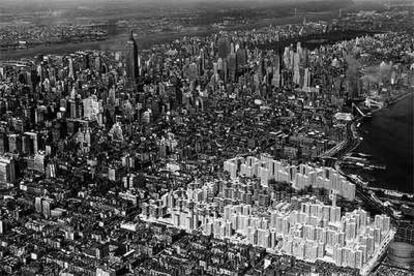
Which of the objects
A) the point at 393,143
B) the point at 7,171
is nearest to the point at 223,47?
the point at 393,143

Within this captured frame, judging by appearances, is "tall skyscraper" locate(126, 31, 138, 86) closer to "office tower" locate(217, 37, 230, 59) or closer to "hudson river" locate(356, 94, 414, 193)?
"office tower" locate(217, 37, 230, 59)

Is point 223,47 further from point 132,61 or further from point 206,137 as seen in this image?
point 206,137

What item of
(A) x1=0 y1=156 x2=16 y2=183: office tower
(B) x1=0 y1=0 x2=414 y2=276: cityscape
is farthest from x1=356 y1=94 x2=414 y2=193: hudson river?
(A) x1=0 y1=156 x2=16 y2=183: office tower

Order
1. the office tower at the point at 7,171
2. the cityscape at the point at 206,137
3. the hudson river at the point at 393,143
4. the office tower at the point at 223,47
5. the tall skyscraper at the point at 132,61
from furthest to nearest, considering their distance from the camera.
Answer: the office tower at the point at 223,47
the tall skyscraper at the point at 132,61
the office tower at the point at 7,171
the hudson river at the point at 393,143
the cityscape at the point at 206,137

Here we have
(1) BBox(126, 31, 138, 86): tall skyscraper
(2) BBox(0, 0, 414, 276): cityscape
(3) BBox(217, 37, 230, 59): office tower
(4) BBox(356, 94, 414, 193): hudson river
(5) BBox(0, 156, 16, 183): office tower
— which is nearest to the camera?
(2) BBox(0, 0, 414, 276): cityscape

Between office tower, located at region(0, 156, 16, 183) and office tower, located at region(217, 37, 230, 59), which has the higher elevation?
office tower, located at region(217, 37, 230, 59)

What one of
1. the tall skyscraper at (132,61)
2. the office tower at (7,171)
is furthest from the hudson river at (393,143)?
the tall skyscraper at (132,61)

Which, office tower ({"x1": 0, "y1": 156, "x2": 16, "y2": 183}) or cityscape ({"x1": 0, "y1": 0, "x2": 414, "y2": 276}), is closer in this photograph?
cityscape ({"x1": 0, "y1": 0, "x2": 414, "y2": 276})

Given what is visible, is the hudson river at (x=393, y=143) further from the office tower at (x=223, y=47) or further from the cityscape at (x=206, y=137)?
the office tower at (x=223, y=47)
